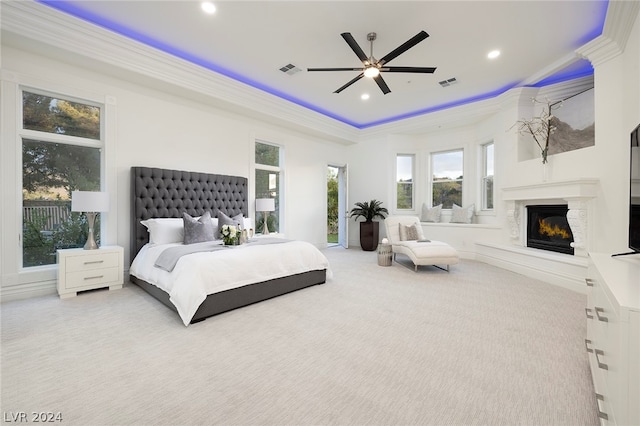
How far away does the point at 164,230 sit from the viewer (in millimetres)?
3850

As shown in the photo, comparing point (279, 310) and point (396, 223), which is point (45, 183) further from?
point (396, 223)

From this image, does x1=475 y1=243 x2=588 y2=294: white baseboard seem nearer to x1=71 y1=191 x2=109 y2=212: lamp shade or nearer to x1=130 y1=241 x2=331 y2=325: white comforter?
x1=130 y1=241 x2=331 y2=325: white comforter

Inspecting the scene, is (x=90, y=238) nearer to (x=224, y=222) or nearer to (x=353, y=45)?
(x=224, y=222)

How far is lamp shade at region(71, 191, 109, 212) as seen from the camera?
325 cm

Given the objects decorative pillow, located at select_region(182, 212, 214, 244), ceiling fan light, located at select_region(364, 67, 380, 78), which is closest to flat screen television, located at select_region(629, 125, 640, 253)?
ceiling fan light, located at select_region(364, 67, 380, 78)

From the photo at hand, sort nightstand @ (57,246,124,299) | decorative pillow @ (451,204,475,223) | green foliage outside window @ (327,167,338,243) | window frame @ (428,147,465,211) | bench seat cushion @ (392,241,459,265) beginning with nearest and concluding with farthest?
1. nightstand @ (57,246,124,299)
2. bench seat cushion @ (392,241,459,265)
3. decorative pillow @ (451,204,475,223)
4. window frame @ (428,147,465,211)
5. green foliage outside window @ (327,167,338,243)

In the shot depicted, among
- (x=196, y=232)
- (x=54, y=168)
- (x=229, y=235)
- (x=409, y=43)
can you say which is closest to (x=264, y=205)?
(x=196, y=232)

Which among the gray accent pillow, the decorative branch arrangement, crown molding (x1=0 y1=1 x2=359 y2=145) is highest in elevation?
crown molding (x1=0 y1=1 x2=359 y2=145)

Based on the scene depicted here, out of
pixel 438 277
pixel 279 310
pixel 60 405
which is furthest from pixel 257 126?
pixel 60 405

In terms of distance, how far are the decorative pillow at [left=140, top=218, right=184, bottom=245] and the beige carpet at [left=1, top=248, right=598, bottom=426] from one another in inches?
33.8

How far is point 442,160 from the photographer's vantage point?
6.98 m

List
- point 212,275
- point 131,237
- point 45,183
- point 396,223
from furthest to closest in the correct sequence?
point 396,223 < point 131,237 < point 45,183 < point 212,275

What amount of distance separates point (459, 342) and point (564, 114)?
456 centimetres

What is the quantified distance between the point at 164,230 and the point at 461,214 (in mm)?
6025
